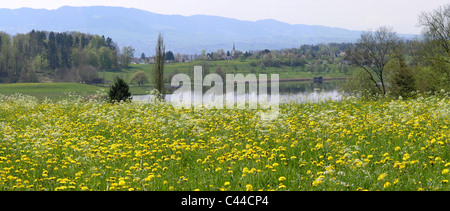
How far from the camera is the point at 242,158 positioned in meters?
5.98

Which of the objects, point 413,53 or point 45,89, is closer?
point 413,53

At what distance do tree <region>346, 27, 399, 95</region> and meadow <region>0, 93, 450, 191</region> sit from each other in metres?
39.6

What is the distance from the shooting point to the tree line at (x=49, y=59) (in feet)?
381

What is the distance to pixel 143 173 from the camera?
574 cm

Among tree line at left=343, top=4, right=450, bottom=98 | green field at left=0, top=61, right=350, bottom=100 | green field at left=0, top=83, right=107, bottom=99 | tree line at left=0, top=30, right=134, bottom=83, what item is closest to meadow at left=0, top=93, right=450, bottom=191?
tree line at left=343, top=4, right=450, bottom=98

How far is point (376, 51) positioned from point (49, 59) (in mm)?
111954

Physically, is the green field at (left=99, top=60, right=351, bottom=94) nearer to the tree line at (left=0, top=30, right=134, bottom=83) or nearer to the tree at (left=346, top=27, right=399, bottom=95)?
the tree line at (left=0, top=30, right=134, bottom=83)

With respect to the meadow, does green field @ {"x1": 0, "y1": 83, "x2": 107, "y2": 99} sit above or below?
below

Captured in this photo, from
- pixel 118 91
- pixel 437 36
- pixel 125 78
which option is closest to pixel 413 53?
pixel 437 36

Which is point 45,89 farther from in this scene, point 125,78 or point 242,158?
point 242,158

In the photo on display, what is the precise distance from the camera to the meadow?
16.7 ft
